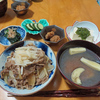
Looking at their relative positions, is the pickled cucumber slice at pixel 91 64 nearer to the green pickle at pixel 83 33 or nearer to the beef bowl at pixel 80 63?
the beef bowl at pixel 80 63

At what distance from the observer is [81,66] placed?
1.20 m

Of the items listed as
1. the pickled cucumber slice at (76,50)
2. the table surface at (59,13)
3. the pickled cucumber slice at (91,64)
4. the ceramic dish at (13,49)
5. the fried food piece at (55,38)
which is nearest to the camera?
the ceramic dish at (13,49)

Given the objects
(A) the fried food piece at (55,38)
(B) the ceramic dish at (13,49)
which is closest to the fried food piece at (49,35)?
(A) the fried food piece at (55,38)

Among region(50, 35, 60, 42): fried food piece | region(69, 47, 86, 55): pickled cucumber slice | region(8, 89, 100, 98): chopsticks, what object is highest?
region(69, 47, 86, 55): pickled cucumber slice

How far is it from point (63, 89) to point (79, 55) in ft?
1.58

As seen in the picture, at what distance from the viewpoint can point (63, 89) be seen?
1223 mm

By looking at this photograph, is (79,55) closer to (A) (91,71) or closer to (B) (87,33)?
(A) (91,71)

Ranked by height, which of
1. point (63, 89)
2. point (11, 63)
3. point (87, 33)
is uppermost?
point (87, 33)

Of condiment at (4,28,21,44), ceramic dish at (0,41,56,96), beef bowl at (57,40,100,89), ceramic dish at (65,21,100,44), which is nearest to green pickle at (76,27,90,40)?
ceramic dish at (65,21,100,44)

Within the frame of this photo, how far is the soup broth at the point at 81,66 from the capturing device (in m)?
1.10

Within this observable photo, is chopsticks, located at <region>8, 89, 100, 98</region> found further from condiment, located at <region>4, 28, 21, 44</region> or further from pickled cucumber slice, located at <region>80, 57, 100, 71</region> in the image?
condiment, located at <region>4, 28, 21, 44</region>

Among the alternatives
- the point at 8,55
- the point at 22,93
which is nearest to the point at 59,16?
the point at 8,55

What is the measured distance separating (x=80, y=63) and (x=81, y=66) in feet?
0.14

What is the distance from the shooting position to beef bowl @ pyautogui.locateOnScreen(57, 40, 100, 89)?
109cm
